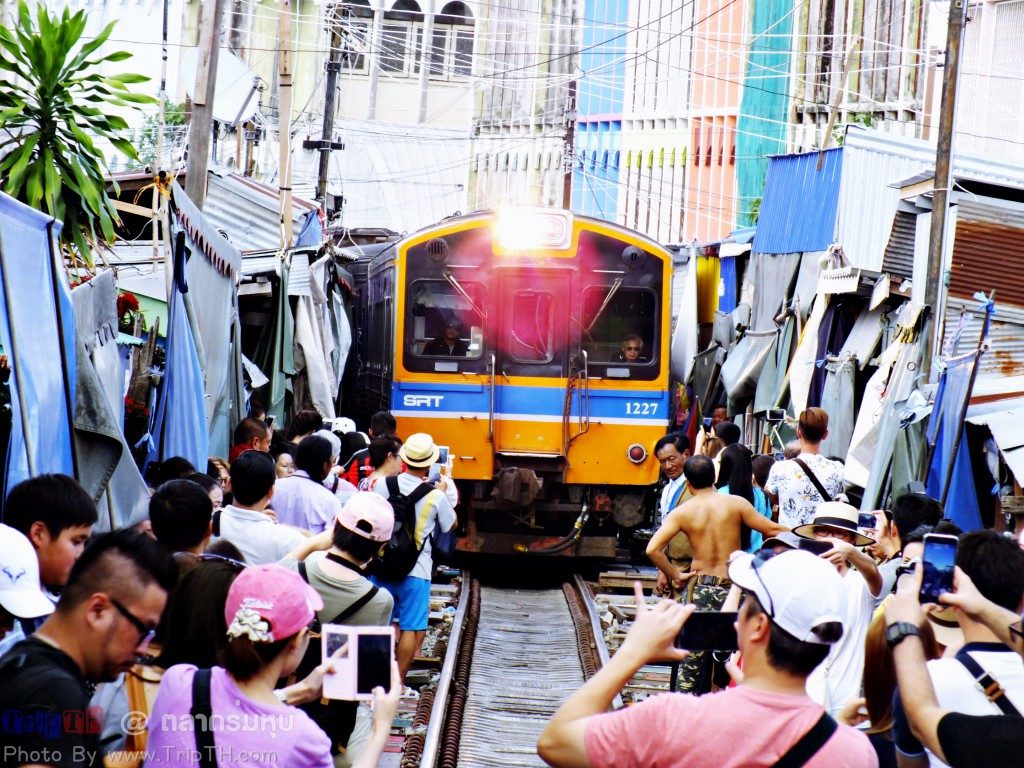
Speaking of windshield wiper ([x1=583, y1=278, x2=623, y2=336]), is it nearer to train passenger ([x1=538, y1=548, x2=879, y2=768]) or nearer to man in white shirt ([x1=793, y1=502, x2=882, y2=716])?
man in white shirt ([x1=793, y1=502, x2=882, y2=716])

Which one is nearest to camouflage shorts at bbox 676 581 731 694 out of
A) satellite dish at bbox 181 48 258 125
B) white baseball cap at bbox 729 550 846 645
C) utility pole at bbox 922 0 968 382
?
white baseball cap at bbox 729 550 846 645

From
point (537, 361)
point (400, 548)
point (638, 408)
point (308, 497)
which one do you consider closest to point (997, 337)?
point (638, 408)

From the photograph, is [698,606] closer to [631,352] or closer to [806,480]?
[806,480]

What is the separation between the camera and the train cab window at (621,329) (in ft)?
47.0

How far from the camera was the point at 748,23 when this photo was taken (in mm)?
33688

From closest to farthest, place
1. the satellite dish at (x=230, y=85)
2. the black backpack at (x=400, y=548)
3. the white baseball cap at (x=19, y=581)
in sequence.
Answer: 1. the white baseball cap at (x=19, y=581)
2. the black backpack at (x=400, y=548)
3. the satellite dish at (x=230, y=85)

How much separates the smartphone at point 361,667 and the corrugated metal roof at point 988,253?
10908 mm

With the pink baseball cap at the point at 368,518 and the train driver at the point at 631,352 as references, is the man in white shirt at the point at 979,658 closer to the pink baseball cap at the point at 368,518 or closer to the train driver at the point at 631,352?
the pink baseball cap at the point at 368,518

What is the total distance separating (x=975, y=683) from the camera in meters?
3.75

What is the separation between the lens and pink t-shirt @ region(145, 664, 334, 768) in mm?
3539

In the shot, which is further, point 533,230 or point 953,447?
point 533,230

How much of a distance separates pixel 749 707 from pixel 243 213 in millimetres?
16718

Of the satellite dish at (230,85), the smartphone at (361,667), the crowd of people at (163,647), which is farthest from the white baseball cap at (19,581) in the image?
the satellite dish at (230,85)

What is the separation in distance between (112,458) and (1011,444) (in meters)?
6.67
